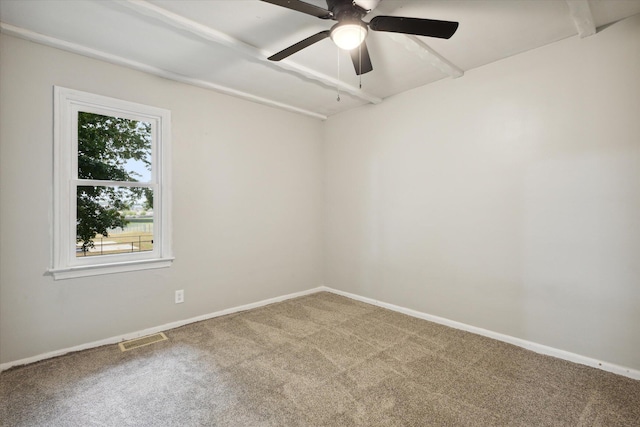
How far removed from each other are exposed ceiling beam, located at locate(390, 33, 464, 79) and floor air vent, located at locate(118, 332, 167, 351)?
320cm

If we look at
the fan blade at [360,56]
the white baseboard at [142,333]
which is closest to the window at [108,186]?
the white baseboard at [142,333]

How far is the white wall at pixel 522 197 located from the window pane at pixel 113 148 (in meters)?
2.44

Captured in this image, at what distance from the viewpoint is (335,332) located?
2.97m

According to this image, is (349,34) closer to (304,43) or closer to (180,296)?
(304,43)

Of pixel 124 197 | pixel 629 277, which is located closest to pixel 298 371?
pixel 124 197

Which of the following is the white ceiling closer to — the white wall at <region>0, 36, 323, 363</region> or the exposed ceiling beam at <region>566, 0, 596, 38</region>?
the exposed ceiling beam at <region>566, 0, 596, 38</region>

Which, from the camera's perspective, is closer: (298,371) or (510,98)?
(298,371)

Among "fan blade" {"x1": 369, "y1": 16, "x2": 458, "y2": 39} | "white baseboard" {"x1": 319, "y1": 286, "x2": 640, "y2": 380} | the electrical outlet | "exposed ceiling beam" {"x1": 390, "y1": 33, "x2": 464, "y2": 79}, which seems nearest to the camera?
"fan blade" {"x1": 369, "y1": 16, "x2": 458, "y2": 39}

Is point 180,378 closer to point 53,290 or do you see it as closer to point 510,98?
point 53,290

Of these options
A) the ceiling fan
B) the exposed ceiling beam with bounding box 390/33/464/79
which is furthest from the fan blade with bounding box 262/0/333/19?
the exposed ceiling beam with bounding box 390/33/464/79

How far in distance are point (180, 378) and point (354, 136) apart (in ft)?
10.4

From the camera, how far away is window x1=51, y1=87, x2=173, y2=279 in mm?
2512

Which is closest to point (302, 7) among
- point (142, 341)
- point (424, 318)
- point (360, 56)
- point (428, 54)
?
point (360, 56)

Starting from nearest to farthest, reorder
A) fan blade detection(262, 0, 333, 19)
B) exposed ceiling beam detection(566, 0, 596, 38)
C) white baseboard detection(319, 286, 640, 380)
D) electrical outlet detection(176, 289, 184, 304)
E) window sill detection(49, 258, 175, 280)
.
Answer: fan blade detection(262, 0, 333, 19)
exposed ceiling beam detection(566, 0, 596, 38)
white baseboard detection(319, 286, 640, 380)
window sill detection(49, 258, 175, 280)
electrical outlet detection(176, 289, 184, 304)
